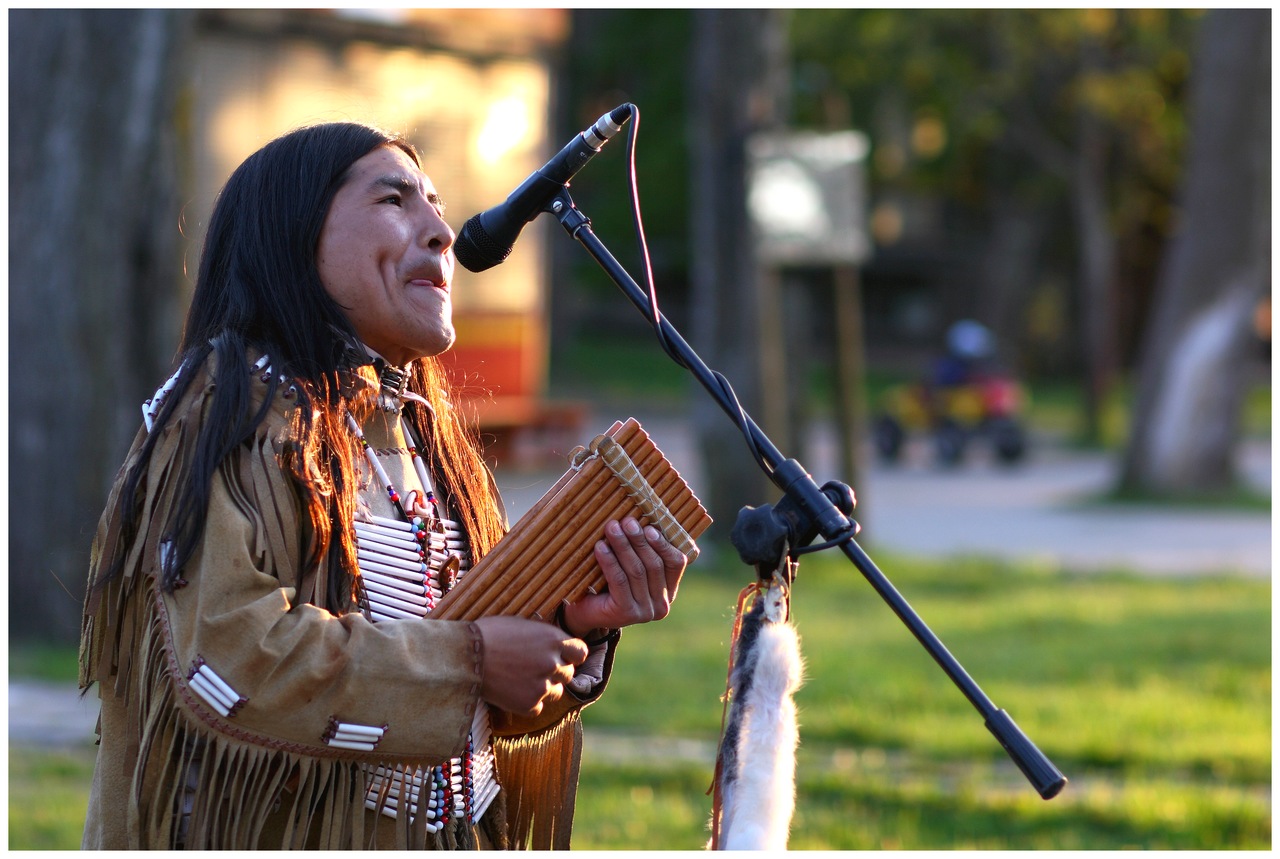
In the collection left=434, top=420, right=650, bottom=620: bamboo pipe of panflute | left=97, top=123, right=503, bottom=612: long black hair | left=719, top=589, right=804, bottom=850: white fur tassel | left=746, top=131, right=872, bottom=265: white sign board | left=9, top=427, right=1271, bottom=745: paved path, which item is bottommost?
left=9, top=427, right=1271, bottom=745: paved path

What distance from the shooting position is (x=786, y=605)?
6.84ft

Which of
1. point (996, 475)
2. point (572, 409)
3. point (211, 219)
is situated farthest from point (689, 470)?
point (211, 219)

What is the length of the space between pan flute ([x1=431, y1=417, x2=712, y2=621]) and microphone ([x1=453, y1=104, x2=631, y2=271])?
1.19ft

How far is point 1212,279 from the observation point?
41.7 feet

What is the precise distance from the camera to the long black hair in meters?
1.95

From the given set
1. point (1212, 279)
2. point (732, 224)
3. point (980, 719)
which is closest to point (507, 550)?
point (980, 719)

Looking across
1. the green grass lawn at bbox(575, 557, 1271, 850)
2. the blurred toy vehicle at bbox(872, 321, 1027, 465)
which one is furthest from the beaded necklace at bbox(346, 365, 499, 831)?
the blurred toy vehicle at bbox(872, 321, 1027, 465)

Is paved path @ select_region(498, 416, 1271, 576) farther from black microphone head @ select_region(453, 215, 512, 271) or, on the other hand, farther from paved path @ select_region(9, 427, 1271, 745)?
black microphone head @ select_region(453, 215, 512, 271)

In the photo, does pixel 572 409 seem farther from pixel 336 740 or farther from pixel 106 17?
pixel 336 740

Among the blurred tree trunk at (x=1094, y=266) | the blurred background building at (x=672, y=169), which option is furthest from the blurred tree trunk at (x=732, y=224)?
the blurred tree trunk at (x=1094, y=266)

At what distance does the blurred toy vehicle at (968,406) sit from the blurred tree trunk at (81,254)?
11142 millimetres

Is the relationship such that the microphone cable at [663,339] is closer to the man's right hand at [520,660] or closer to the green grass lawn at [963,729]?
the man's right hand at [520,660]

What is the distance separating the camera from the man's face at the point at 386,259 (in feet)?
6.95

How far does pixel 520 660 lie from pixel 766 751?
36cm
